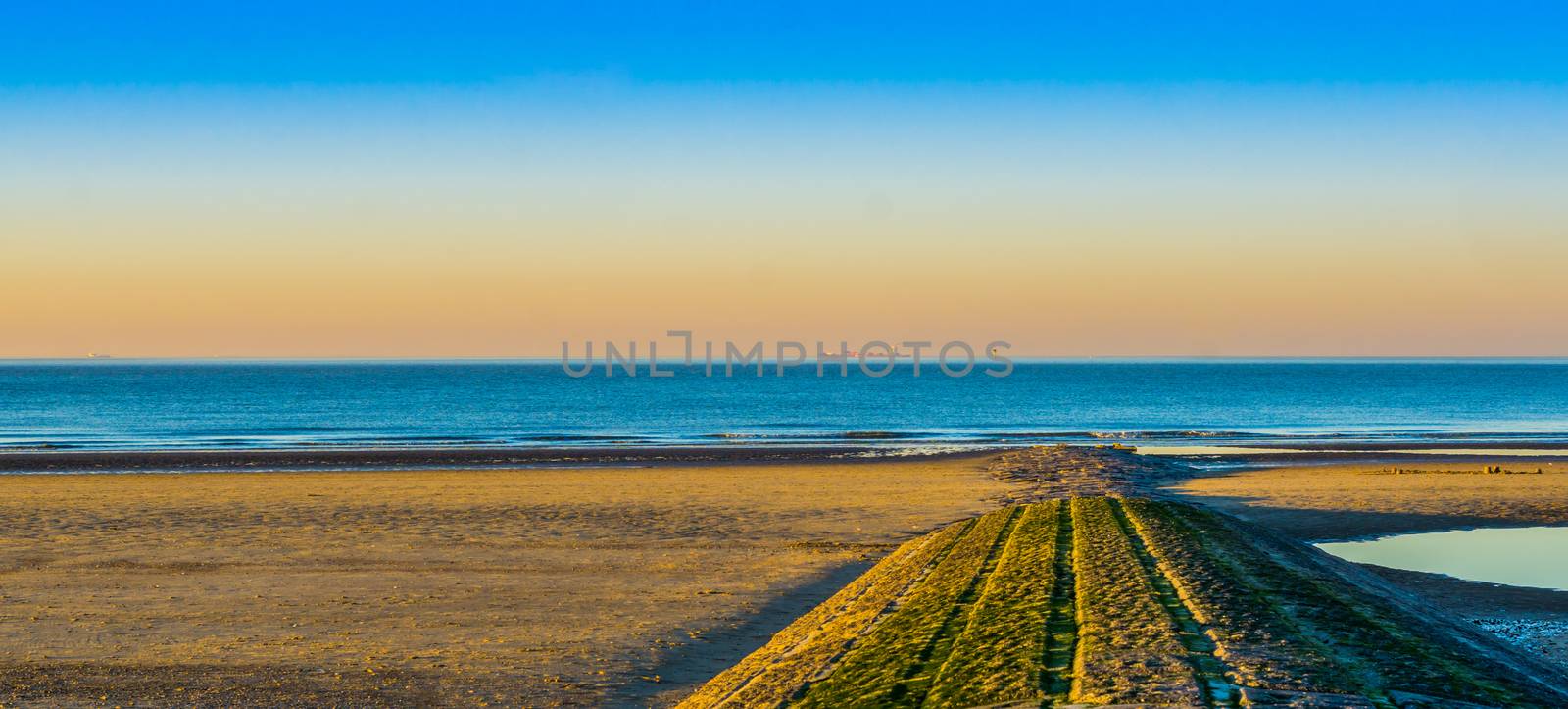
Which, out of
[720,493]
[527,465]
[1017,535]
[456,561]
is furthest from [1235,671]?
[527,465]

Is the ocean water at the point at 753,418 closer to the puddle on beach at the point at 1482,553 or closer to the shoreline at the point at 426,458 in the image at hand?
the shoreline at the point at 426,458

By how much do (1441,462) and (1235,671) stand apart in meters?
42.3

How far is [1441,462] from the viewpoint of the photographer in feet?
153

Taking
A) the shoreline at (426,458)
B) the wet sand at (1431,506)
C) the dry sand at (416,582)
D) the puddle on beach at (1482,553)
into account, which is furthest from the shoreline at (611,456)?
the puddle on beach at (1482,553)

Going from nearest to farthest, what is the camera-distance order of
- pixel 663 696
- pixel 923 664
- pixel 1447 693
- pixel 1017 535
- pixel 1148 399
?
pixel 1447 693 < pixel 923 664 < pixel 663 696 < pixel 1017 535 < pixel 1148 399

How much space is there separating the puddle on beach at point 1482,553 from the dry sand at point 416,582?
30.7 ft

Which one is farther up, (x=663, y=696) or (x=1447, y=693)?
(x=1447, y=693)

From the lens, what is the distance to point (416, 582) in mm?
19984

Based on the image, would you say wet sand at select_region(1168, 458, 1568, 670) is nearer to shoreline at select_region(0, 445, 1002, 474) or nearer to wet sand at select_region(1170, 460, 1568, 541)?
wet sand at select_region(1170, 460, 1568, 541)

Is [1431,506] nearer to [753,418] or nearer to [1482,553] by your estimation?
[1482,553]

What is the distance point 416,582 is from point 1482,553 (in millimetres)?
20077

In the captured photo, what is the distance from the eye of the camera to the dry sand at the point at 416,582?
13.6 m

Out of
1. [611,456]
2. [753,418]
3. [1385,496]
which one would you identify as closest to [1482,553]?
[1385,496]

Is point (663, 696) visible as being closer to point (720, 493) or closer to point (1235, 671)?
point (1235, 671)
